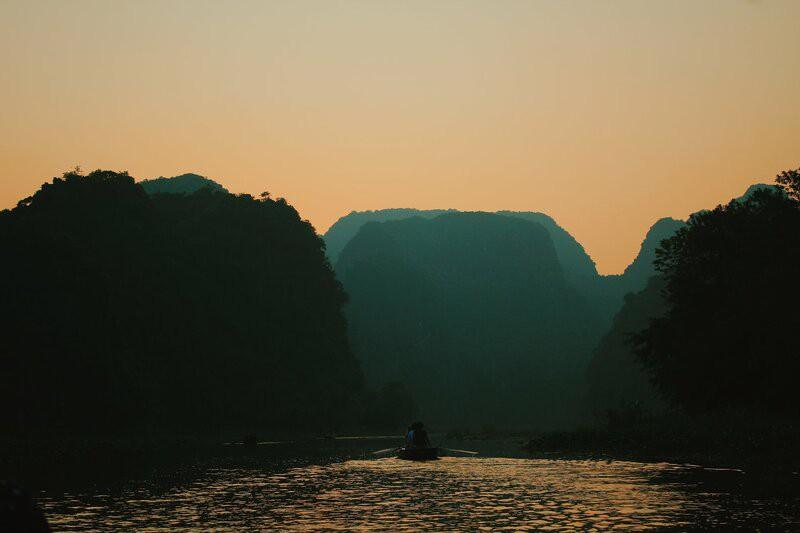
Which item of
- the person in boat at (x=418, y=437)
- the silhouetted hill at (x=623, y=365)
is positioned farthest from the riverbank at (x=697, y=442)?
the silhouetted hill at (x=623, y=365)

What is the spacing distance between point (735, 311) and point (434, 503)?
113 feet

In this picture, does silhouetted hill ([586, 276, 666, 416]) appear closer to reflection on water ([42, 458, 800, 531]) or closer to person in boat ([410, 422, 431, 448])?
person in boat ([410, 422, 431, 448])

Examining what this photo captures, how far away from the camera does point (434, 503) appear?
1245 inches

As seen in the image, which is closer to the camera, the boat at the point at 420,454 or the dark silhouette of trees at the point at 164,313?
the boat at the point at 420,454

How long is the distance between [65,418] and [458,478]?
45.1 meters

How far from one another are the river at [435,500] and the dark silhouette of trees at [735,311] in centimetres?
1318

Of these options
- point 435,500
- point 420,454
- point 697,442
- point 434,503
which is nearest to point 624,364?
point 697,442

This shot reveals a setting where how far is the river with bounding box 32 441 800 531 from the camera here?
26406mm

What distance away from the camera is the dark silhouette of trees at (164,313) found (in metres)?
76.2

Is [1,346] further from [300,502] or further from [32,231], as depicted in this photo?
[300,502]

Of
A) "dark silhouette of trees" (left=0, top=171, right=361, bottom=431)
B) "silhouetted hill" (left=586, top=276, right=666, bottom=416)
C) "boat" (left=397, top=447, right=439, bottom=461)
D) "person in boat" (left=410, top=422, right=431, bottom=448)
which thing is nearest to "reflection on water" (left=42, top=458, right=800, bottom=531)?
"boat" (left=397, top=447, right=439, bottom=461)

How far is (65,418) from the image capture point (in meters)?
74.4

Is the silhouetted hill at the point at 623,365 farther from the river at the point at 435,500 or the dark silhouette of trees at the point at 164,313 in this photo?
the river at the point at 435,500

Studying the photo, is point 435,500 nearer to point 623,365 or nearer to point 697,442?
point 697,442
